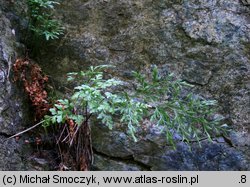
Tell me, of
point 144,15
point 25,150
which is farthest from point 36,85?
point 144,15

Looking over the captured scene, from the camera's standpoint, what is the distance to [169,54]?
3.10 meters

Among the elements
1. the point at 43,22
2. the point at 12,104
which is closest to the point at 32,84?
the point at 12,104

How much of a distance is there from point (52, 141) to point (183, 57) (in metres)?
1.26

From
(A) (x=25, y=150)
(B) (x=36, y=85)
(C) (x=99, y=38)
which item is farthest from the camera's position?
(C) (x=99, y=38)

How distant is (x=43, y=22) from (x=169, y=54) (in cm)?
106

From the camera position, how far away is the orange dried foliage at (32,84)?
2.86 meters

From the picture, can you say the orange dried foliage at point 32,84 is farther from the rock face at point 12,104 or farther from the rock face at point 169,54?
the rock face at point 169,54

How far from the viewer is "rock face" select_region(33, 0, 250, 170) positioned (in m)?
2.96

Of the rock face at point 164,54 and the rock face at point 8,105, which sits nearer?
the rock face at point 8,105

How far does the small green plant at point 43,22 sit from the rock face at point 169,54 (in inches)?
5.1

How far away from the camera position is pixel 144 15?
3162 millimetres

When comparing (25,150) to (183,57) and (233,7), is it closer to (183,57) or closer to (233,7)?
(183,57)

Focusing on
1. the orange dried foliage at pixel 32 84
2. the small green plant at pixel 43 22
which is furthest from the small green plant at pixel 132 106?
the small green plant at pixel 43 22

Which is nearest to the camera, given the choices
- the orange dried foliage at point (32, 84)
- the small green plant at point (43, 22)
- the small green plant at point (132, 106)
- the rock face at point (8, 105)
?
the small green plant at point (132, 106)
